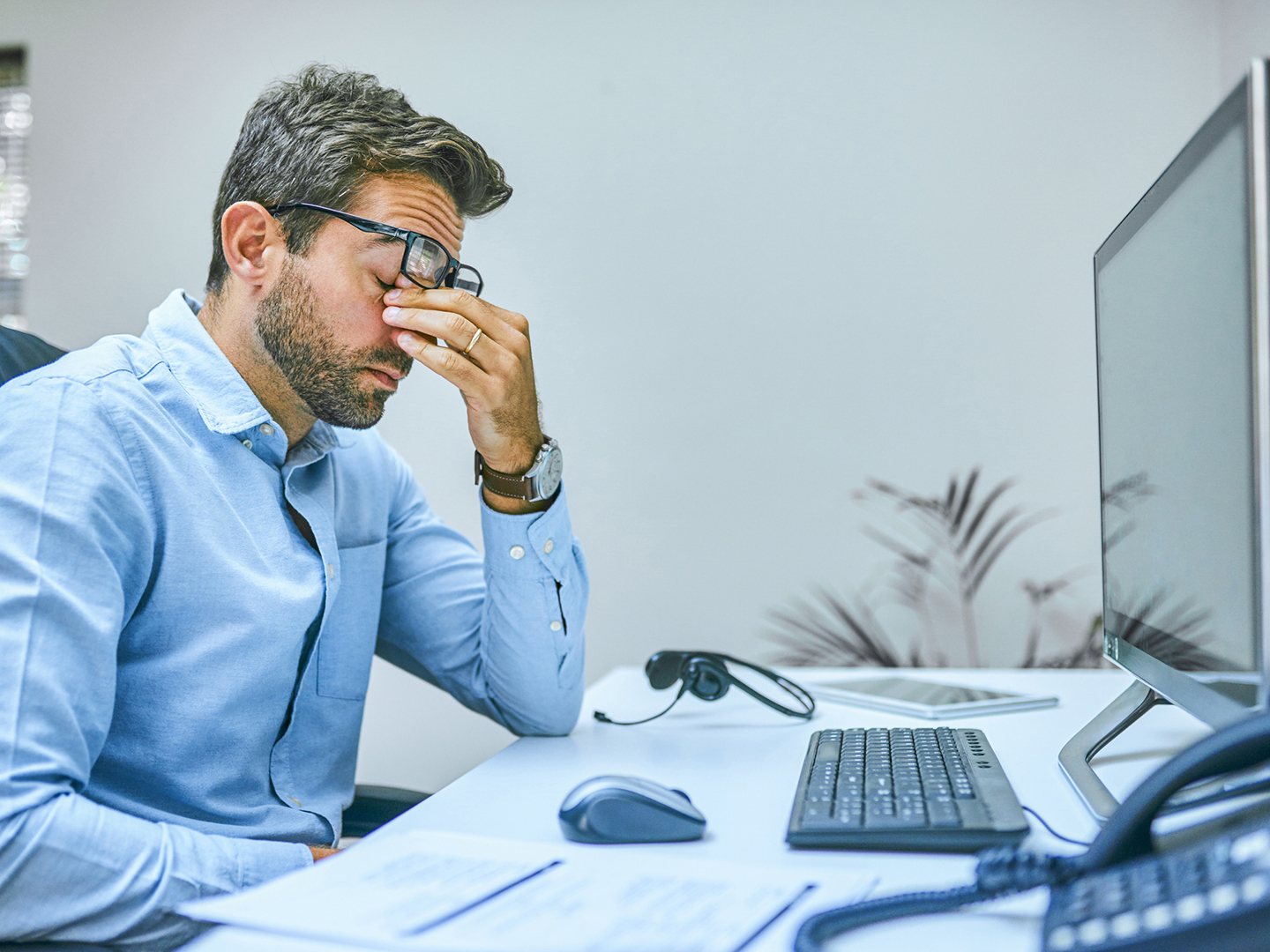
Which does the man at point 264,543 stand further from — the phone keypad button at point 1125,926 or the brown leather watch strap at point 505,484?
the phone keypad button at point 1125,926

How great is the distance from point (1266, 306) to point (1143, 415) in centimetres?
29

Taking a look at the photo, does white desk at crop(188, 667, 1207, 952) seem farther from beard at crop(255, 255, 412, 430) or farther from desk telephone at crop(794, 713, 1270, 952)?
beard at crop(255, 255, 412, 430)

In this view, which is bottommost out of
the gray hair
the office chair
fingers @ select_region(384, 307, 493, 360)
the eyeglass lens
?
the office chair

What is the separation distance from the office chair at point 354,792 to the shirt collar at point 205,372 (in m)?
0.11

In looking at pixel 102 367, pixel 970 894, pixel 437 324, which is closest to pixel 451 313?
pixel 437 324

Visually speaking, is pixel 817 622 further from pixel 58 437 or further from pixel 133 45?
pixel 133 45

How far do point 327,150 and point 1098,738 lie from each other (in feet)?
3.45

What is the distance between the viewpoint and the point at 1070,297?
242 centimetres

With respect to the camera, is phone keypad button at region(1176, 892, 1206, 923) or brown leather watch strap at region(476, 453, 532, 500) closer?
phone keypad button at region(1176, 892, 1206, 923)

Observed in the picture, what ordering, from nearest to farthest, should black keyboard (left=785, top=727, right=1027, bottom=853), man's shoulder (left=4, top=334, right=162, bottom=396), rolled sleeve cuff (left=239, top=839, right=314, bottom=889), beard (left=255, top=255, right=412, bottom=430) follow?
black keyboard (left=785, top=727, right=1027, bottom=853), rolled sleeve cuff (left=239, top=839, right=314, bottom=889), man's shoulder (left=4, top=334, right=162, bottom=396), beard (left=255, top=255, right=412, bottom=430)

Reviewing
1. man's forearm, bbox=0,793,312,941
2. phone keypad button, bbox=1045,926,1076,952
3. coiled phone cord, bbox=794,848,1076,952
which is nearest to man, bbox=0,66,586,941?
man's forearm, bbox=0,793,312,941

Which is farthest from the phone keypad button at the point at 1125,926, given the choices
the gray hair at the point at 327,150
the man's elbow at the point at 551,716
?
the gray hair at the point at 327,150

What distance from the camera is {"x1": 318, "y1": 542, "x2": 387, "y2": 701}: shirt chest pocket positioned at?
1.11m

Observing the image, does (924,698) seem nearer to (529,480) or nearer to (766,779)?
(766,779)
